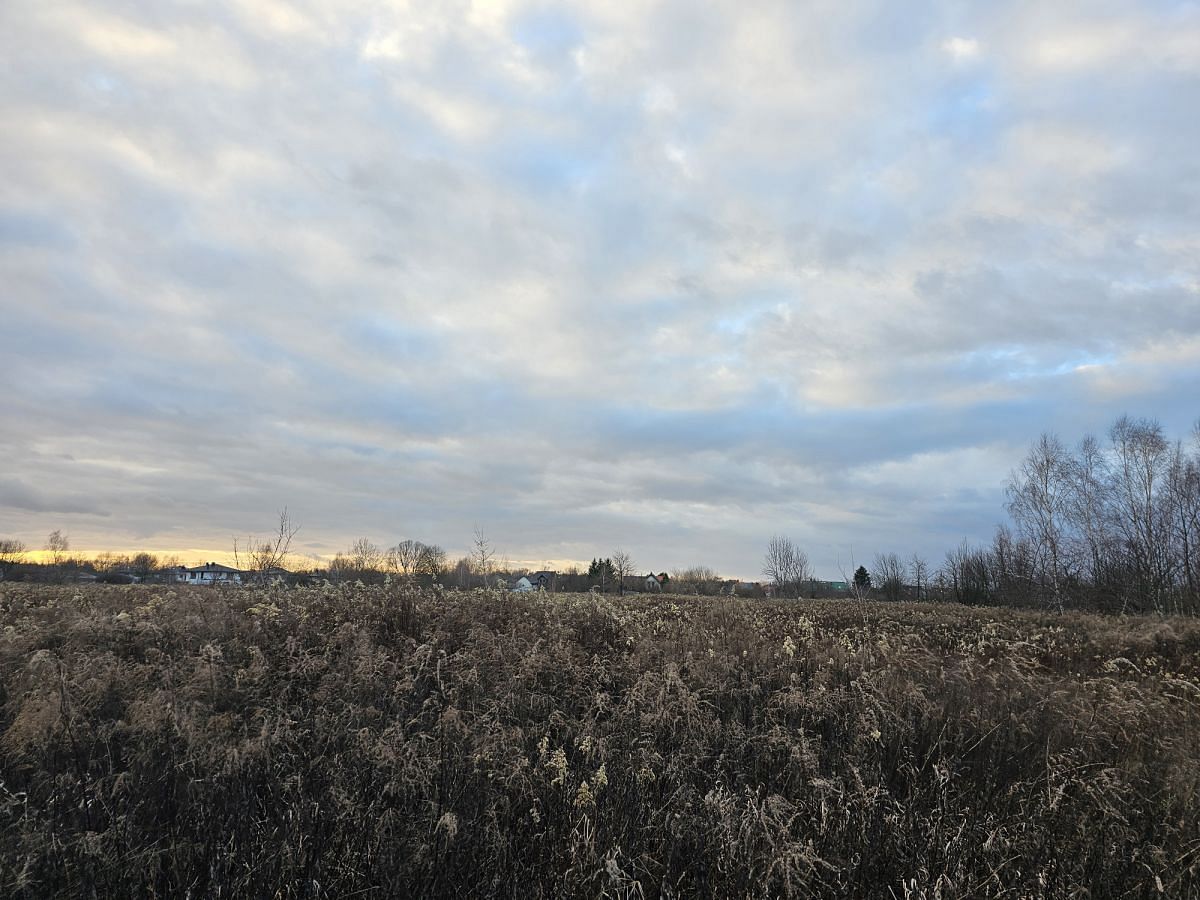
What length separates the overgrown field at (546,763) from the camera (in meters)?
4.17

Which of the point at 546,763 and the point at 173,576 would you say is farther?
the point at 173,576

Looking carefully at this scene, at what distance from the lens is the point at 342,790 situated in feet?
16.4

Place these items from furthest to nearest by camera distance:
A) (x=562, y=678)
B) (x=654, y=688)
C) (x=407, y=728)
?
(x=562, y=678), (x=654, y=688), (x=407, y=728)

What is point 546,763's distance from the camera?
5758mm

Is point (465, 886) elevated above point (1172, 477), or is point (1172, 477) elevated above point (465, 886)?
point (1172, 477)

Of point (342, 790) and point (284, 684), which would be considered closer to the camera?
point (342, 790)

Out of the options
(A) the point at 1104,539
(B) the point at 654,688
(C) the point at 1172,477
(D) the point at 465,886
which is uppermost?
(C) the point at 1172,477

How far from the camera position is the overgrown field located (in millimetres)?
4168

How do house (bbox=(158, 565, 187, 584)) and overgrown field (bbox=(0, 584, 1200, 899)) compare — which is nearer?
overgrown field (bbox=(0, 584, 1200, 899))

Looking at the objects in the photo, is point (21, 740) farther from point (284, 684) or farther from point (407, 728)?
point (407, 728)

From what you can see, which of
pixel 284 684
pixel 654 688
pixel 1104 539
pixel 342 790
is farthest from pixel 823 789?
pixel 1104 539

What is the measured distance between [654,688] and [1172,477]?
5281 centimetres

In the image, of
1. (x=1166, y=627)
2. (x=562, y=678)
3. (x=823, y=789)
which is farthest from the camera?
(x=1166, y=627)

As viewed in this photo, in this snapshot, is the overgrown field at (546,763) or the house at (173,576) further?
the house at (173,576)
